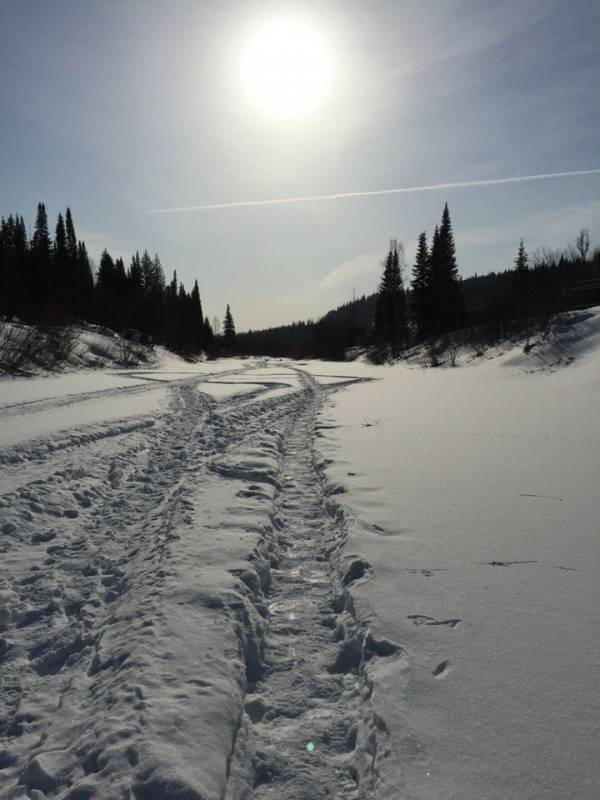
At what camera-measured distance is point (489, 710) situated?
2.01 metres

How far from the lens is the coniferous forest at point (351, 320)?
91.5 ft

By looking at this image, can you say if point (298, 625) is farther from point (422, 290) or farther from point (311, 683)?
point (422, 290)

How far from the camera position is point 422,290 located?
149ft

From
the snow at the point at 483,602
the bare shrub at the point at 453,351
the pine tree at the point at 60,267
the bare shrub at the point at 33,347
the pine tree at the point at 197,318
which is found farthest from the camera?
the pine tree at the point at 197,318

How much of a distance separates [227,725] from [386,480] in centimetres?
377

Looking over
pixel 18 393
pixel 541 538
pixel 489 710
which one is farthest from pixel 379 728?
pixel 18 393

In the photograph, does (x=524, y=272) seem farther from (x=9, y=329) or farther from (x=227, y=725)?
(x=227, y=725)

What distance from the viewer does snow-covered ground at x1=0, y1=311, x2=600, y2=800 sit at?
1821 mm

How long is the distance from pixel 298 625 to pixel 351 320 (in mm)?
72310

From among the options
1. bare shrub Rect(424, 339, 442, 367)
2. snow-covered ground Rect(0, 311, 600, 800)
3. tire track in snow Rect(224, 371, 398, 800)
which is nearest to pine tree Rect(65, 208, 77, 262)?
bare shrub Rect(424, 339, 442, 367)

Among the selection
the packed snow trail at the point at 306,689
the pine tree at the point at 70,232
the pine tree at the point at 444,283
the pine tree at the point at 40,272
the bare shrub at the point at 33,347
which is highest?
the pine tree at the point at 70,232

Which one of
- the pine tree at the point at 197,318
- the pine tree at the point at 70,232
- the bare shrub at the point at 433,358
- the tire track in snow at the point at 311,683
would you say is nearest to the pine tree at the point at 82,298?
the pine tree at the point at 70,232

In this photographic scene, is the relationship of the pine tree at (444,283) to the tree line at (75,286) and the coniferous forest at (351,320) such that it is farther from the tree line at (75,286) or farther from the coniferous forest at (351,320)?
the tree line at (75,286)

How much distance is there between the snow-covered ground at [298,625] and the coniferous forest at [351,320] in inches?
870
